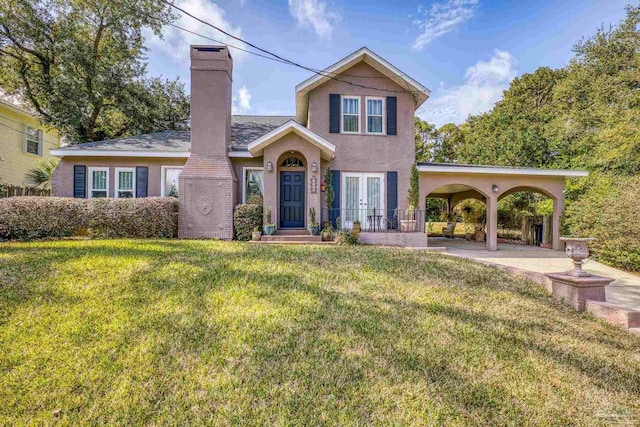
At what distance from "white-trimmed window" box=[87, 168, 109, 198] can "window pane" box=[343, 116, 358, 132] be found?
9.95 metres

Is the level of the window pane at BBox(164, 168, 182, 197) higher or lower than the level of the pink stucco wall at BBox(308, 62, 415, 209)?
lower

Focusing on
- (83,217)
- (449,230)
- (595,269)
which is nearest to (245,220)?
(83,217)

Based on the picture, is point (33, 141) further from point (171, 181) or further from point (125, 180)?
point (171, 181)

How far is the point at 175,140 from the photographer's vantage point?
525 inches

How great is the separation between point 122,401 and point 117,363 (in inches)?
22.8

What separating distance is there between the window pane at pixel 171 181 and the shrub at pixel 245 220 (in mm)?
3101

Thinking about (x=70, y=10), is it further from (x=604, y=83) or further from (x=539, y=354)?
(x=604, y=83)

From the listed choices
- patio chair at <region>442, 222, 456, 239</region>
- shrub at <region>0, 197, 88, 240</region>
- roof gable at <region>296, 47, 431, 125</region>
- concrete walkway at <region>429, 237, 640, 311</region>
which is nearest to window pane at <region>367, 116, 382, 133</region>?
roof gable at <region>296, 47, 431, 125</region>

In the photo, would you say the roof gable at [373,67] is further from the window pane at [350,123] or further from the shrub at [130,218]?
the shrub at [130,218]

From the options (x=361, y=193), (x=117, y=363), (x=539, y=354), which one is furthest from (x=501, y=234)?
(x=117, y=363)

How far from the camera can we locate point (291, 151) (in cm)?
1149

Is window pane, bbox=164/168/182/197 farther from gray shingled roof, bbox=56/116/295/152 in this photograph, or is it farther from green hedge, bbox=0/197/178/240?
green hedge, bbox=0/197/178/240

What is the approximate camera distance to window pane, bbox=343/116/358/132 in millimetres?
12568

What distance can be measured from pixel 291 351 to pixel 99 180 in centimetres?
1276
